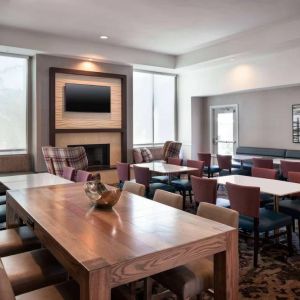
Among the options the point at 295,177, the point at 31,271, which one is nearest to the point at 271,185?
the point at 295,177

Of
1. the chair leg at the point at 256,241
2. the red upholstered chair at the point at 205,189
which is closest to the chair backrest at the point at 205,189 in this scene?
the red upholstered chair at the point at 205,189

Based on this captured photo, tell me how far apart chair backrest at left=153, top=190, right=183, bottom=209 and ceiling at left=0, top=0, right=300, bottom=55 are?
3.43m

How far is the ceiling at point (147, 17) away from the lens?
495 centimetres

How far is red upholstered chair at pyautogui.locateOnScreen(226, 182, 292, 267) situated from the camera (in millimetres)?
2996

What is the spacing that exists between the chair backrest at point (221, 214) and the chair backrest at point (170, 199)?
0.18 m

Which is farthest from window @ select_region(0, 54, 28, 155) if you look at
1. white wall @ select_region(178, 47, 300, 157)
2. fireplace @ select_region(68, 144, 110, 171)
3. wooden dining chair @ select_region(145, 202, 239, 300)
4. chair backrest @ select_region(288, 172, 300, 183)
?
wooden dining chair @ select_region(145, 202, 239, 300)

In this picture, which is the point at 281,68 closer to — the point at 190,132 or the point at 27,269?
the point at 190,132

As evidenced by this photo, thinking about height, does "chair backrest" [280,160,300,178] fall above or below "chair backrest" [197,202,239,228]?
above

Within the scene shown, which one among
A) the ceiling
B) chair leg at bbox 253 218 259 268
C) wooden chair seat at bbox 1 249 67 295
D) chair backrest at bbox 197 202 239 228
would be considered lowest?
chair leg at bbox 253 218 259 268

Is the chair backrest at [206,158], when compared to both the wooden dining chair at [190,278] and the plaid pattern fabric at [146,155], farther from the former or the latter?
the wooden dining chair at [190,278]

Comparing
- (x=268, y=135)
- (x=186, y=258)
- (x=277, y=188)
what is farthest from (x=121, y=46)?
(x=186, y=258)

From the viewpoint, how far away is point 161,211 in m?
2.16

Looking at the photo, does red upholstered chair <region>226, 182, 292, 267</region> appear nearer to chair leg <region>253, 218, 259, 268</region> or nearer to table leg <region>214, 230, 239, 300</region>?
chair leg <region>253, 218, 259, 268</region>

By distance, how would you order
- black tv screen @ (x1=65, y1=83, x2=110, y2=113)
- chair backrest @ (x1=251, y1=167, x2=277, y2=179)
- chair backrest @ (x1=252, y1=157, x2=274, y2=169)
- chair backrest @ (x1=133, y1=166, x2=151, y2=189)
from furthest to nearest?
black tv screen @ (x1=65, y1=83, x2=110, y2=113) < chair backrest @ (x1=252, y1=157, x2=274, y2=169) < chair backrest @ (x1=133, y1=166, x2=151, y2=189) < chair backrest @ (x1=251, y1=167, x2=277, y2=179)
